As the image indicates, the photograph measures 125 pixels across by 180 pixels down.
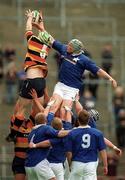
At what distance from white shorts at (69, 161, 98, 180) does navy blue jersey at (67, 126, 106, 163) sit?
0.25ft

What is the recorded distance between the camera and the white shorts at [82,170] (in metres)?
18.6

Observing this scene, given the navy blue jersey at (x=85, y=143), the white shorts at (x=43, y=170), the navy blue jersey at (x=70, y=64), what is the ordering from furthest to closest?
1. the navy blue jersey at (x=70, y=64)
2. the white shorts at (x=43, y=170)
3. the navy blue jersey at (x=85, y=143)

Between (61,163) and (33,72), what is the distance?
76.7 inches

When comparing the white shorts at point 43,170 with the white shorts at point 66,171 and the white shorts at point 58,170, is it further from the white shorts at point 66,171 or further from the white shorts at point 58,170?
the white shorts at point 66,171

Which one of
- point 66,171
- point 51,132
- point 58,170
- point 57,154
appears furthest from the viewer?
point 66,171

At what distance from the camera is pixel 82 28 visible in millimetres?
36469

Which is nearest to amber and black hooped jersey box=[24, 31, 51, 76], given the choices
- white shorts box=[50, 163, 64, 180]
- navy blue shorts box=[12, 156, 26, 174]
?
navy blue shorts box=[12, 156, 26, 174]

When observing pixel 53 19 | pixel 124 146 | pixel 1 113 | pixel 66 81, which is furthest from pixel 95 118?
pixel 53 19

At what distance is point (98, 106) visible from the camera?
31359 millimetres

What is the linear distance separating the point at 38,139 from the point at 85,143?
94cm

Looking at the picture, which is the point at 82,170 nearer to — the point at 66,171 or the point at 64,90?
the point at 66,171

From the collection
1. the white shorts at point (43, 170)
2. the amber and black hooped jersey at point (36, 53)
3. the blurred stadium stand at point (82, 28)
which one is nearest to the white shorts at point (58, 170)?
the white shorts at point (43, 170)

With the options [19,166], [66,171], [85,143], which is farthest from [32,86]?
[85,143]

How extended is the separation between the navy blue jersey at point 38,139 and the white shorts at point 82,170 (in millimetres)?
646
